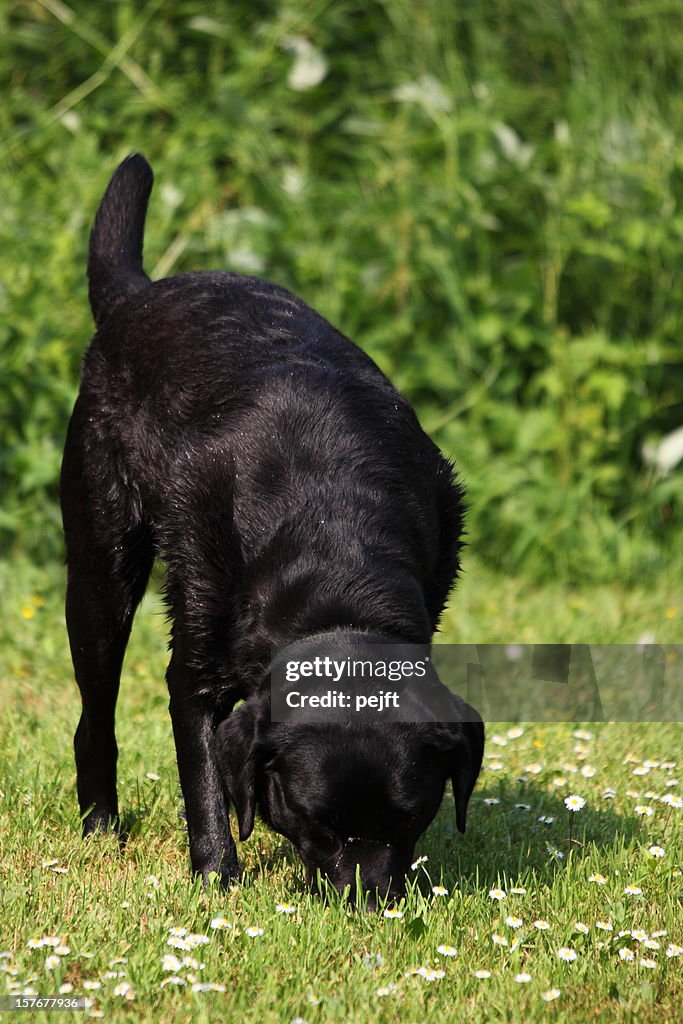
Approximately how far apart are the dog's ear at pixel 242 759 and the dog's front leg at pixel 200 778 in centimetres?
25

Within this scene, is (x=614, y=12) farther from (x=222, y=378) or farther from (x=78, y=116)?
(x=222, y=378)

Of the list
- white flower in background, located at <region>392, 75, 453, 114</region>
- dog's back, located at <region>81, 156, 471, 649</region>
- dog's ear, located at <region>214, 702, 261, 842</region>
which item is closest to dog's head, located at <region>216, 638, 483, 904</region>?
dog's ear, located at <region>214, 702, 261, 842</region>

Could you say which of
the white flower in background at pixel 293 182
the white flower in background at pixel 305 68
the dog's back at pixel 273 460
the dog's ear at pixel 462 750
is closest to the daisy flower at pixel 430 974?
the dog's ear at pixel 462 750

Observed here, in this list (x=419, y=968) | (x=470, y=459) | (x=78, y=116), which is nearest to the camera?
(x=419, y=968)

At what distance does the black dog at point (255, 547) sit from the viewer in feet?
10.3

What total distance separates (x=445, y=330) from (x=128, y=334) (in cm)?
332

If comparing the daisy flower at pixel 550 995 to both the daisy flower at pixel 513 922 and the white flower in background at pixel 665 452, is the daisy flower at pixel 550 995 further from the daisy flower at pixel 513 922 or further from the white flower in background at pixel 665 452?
the white flower in background at pixel 665 452

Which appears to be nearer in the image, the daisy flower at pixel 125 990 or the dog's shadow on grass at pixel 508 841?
the daisy flower at pixel 125 990

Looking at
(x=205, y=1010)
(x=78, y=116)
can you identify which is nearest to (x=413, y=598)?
(x=205, y=1010)

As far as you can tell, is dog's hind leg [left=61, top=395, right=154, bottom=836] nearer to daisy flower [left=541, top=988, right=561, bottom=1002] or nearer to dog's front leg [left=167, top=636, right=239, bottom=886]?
dog's front leg [left=167, top=636, right=239, bottom=886]

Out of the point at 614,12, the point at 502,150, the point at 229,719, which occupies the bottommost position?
the point at 229,719

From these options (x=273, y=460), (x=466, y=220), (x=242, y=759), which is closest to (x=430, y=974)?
(x=242, y=759)

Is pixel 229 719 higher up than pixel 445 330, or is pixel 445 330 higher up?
pixel 445 330

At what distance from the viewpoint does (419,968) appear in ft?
9.73
